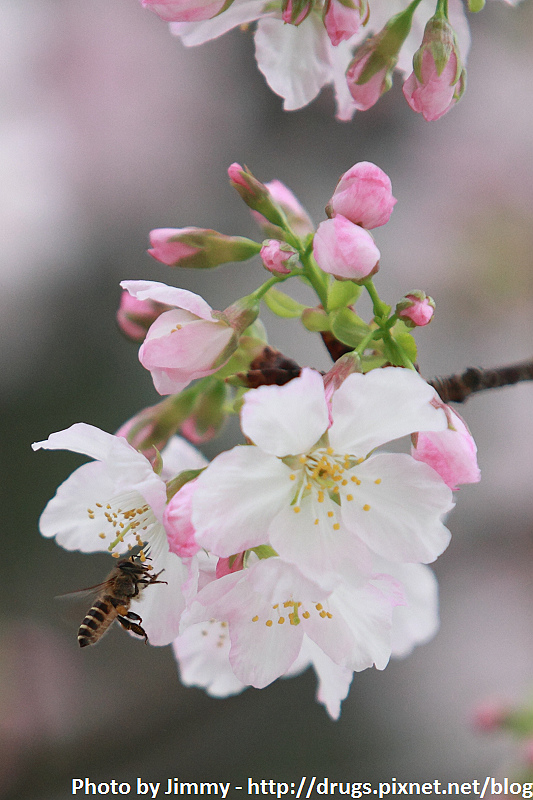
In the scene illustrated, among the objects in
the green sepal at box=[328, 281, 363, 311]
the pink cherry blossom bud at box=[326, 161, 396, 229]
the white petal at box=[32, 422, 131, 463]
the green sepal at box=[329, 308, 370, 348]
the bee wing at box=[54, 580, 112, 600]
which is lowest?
the bee wing at box=[54, 580, 112, 600]

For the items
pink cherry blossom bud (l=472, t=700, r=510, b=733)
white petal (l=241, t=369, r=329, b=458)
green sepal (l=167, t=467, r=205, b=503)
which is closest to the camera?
white petal (l=241, t=369, r=329, b=458)

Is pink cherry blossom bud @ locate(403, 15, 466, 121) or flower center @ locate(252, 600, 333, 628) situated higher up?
pink cherry blossom bud @ locate(403, 15, 466, 121)

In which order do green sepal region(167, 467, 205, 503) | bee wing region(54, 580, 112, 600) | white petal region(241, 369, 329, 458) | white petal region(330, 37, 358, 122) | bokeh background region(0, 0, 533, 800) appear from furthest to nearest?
bokeh background region(0, 0, 533, 800) < bee wing region(54, 580, 112, 600) < white petal region(330, 37, 358, 122) < green sepal region(167, 467, 205, 503) < white petal region(241, 369, 329, 458)

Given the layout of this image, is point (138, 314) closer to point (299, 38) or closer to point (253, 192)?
point (253, 192)

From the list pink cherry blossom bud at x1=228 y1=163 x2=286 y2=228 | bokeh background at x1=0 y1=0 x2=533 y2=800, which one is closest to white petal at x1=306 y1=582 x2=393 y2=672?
pink cherry blossom bud at x1=228 y1=163 x2=286 y2=228

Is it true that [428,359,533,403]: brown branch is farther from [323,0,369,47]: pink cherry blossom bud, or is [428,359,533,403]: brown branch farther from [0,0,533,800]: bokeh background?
[0,0,533,800]: bokeh background

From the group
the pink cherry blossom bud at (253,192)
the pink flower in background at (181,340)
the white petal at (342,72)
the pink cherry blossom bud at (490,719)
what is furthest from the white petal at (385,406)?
the pink cherry blossom bud at (490,719)

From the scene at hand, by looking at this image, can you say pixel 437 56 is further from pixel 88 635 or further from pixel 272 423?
pixel 88 635

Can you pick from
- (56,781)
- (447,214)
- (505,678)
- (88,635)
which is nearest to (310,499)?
Answer: (88,635)
